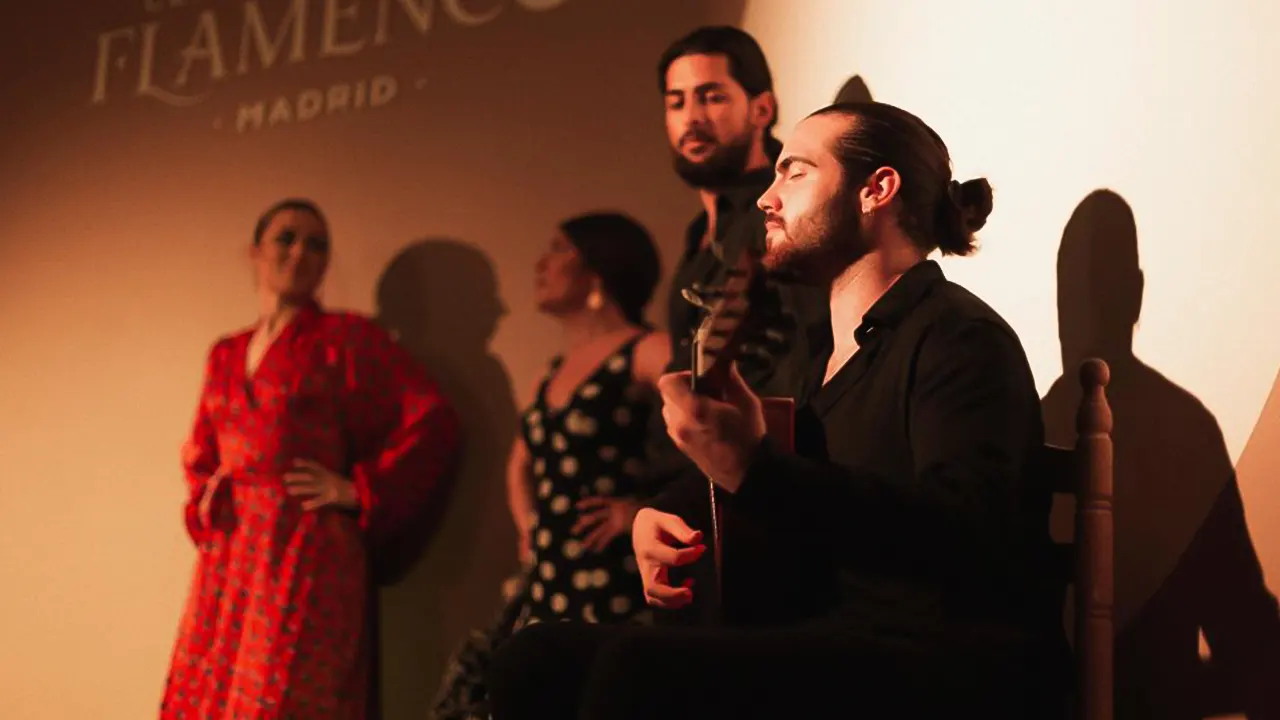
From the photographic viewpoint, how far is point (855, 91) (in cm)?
239

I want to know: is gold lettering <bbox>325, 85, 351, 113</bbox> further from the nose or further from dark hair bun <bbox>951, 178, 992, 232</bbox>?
dark hair bun <bbox>951, 178, 992, 232</bbox>

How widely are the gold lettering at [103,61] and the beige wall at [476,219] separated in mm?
24

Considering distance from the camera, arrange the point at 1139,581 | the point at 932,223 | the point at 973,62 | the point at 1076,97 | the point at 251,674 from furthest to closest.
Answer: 1. the point at 251,674
2. the point at 973,62
3. the point at 1076,97
4. the point at 1139,581
5. the point at 932,223

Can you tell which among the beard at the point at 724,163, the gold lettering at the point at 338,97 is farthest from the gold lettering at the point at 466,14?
the beard at the point at 724,163

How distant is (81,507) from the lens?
3418 millimetres

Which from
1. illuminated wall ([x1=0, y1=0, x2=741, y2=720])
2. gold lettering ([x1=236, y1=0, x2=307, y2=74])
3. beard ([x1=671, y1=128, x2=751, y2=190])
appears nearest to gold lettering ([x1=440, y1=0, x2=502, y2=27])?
illuminated wall ([x1=0, y1=0, x2=741, y2=720])

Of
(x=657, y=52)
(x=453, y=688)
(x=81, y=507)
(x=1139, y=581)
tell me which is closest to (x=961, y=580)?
(x=1139, y=581)

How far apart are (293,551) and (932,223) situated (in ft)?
5.16

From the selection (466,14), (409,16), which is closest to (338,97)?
(409,16)

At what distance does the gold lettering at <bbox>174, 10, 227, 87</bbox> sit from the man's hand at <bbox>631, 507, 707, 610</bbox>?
87.7 inches

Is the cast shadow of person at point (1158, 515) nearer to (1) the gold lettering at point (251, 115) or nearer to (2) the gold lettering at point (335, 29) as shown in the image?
(2) the gold lettering at point (335, 29)

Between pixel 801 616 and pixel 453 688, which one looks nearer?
pixel 801 616

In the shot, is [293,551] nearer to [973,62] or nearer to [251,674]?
[251,674]

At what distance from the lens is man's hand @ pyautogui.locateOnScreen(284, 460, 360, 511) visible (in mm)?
2770
